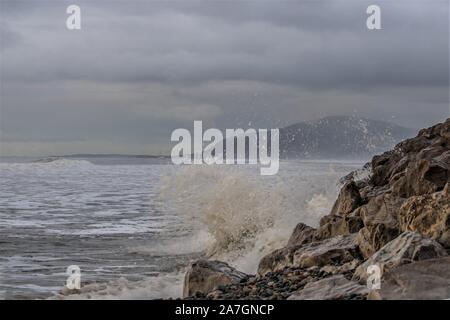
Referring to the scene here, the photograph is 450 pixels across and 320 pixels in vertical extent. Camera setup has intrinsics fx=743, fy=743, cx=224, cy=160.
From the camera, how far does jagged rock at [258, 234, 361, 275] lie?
9211 mm

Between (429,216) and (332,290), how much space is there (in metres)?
1.85

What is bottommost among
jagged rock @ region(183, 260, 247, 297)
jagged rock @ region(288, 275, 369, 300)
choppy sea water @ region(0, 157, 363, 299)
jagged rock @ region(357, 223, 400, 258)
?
choppy sea water @ region(0, 157, 363, 299)

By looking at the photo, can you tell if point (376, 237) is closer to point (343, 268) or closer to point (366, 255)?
point (366, 255)

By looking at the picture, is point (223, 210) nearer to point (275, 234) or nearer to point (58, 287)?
point (275, 234)

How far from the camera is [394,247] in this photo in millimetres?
7805

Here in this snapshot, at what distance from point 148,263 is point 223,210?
3.69 m

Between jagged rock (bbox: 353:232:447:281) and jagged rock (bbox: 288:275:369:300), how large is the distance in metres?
0.30

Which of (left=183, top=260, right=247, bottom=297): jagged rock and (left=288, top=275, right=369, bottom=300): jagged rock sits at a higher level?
(left=288, top=275, right=369, bottom=300): jagged rock

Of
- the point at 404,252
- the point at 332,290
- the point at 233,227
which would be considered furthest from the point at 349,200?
the point at 233,227

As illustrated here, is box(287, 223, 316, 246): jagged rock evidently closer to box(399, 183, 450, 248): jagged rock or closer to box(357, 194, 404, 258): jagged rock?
box(357, 194, 404, 258): jagged rock

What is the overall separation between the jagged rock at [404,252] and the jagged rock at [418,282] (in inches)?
15.1

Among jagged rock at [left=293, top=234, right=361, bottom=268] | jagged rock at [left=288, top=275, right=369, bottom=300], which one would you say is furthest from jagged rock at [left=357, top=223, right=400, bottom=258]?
jagged rock at [left=288, top=275, right=369, bottom=300]

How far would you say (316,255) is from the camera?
9.34 meters
